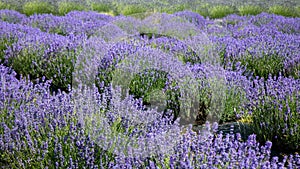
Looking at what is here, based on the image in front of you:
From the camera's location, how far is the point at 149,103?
377cm

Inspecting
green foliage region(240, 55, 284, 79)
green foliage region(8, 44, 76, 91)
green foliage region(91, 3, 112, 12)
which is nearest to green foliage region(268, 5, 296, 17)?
green foliage region(91, 3, 112, 12)

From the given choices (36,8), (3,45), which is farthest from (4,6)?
(3,45)

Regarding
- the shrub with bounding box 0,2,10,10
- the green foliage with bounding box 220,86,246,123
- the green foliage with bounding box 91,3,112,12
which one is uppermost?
the shrub with bounding box 0,2,10,10

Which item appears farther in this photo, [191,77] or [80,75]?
[80,75]

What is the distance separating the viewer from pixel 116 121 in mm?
2688

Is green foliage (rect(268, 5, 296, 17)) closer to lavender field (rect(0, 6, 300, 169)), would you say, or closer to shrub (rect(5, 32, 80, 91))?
lavender field (rect(0, 6, 300, 169))

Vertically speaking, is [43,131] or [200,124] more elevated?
[43,131]

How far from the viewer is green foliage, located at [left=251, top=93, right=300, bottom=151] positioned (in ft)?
9.17

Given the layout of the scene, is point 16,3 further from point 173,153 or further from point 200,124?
point 173,153

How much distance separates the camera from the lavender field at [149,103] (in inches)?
87.9

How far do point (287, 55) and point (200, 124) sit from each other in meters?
1.74

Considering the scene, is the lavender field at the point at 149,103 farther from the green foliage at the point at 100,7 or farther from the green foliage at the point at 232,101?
the green foliage at the point at 100,7

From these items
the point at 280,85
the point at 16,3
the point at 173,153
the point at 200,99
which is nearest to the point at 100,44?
the point at 200,99

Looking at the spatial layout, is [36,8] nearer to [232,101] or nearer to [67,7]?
[67,7]
